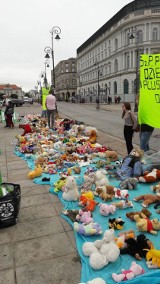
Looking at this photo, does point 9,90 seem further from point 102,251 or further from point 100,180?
point 102,251

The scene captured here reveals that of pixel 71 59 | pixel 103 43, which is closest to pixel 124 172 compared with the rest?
pixel 103 43

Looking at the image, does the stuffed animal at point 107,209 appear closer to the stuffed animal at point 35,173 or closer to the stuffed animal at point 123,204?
the stuffed animal at point 123,204

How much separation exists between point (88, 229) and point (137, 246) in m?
0.72

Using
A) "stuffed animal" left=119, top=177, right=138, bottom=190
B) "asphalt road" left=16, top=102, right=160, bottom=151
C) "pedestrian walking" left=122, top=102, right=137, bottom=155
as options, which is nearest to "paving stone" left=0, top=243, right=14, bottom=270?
"stuffed animal" left=119, top=177, right=138, bottom=190

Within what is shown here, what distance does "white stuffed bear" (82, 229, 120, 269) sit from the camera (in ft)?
10.4

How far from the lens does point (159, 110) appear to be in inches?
193

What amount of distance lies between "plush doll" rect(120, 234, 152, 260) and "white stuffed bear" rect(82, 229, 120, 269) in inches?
Answer: 7.0

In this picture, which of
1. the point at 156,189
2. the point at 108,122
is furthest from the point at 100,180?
the point at 108,122

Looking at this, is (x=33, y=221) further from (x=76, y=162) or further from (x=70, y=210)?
(x=76, y=162)

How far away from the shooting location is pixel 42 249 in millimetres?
3586

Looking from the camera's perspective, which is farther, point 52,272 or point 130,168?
point 130,168

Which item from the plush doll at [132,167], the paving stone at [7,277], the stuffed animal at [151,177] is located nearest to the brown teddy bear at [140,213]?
the stuffed animal at [151,177]

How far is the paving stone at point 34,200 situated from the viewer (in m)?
5.00

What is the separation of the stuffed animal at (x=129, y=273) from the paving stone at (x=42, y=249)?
751 millimetres
